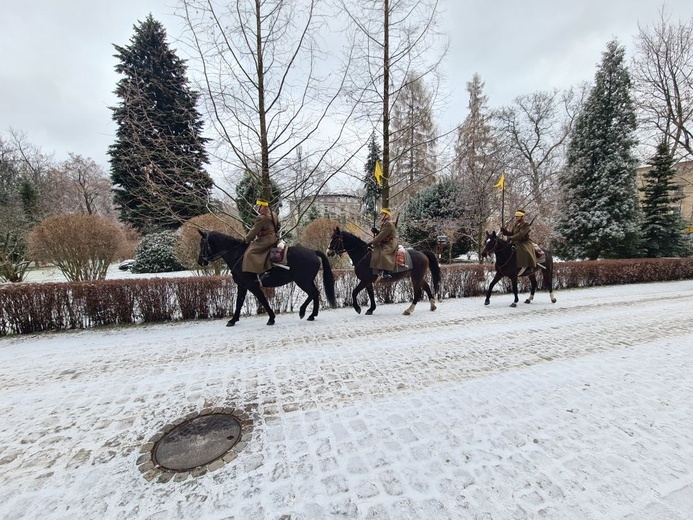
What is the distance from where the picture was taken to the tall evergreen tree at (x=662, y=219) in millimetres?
17438

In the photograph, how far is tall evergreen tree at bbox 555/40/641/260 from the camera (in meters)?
17.0

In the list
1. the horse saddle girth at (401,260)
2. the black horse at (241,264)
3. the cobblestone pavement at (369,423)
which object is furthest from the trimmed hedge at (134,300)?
the horse saddle girth at (401,260)

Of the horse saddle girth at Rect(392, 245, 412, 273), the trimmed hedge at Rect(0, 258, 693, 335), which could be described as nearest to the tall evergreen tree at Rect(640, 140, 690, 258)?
the trimmed hedge at Rect(0, 258, 693, 335)

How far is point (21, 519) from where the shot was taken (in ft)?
6.10

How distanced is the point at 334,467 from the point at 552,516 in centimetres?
149

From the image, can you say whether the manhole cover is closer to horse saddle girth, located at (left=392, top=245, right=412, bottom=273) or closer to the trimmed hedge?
the trimmed hedge

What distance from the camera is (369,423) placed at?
2.78 m

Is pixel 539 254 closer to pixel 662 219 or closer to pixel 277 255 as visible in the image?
pixel 277 255

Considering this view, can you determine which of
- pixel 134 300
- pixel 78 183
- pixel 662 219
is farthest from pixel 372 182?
pixel 78 183

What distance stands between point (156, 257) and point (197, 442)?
54.6ft

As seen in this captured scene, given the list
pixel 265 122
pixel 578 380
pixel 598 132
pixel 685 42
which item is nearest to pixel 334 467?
pixel 578 380

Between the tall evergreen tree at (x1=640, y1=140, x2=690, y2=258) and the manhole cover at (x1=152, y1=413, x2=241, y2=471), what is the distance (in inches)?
981

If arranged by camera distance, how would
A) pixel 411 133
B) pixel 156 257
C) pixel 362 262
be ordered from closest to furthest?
pixel 362 262, pixel 411 133, pixel 156 257

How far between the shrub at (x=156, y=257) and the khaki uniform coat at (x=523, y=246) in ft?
53.8
